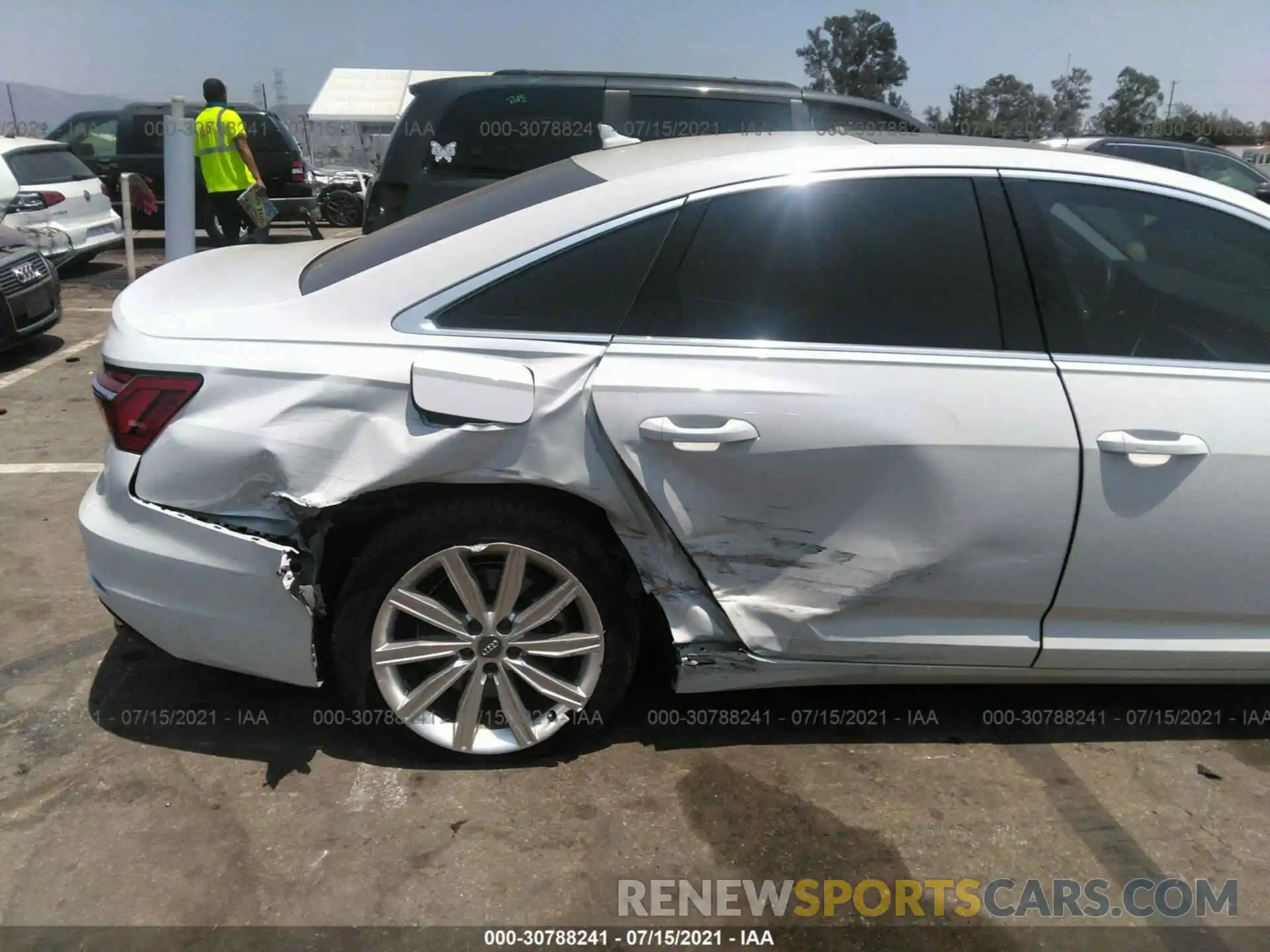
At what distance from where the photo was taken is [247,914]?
2254 millimetres

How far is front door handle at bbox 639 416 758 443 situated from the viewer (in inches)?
96.0

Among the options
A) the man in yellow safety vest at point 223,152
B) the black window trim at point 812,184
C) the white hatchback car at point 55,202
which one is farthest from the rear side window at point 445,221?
the white hatchback car at point 55,202

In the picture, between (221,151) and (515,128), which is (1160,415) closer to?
(515,128)

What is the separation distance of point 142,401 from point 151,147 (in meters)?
14.3

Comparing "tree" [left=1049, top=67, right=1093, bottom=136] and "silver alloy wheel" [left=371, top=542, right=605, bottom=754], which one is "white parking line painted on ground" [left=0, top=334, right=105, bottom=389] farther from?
"tree" [left=1049, top=67, right=1093, bottom=136]

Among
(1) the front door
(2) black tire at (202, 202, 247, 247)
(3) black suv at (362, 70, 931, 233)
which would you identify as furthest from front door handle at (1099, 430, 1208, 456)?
(2) black tire at (202, 202, 247, 247)

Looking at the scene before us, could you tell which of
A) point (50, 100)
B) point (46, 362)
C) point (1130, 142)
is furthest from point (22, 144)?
point (50, 100)

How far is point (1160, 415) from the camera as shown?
256 centimetres

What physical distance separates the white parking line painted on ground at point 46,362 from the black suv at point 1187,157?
33.3 feet

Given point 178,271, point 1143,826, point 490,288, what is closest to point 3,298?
point 178,271

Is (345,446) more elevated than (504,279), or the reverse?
(504,279)

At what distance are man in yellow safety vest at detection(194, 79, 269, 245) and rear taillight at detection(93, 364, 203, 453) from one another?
689cm

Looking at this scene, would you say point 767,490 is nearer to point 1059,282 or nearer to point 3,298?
point 1059,282

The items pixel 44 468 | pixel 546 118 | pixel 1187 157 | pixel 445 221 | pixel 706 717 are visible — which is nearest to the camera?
pixel 445 221
